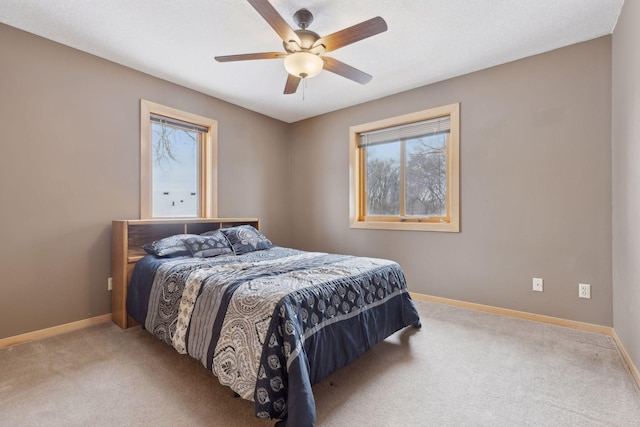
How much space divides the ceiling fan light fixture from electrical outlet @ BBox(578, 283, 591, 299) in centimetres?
286

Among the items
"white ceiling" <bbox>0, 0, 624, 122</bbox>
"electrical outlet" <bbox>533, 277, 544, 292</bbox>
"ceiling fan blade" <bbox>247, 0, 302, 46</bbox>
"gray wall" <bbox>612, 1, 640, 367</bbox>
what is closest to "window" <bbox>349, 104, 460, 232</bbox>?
"white ceiling" <bbox>0, 0, 624, 122</bbox>

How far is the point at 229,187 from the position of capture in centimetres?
397

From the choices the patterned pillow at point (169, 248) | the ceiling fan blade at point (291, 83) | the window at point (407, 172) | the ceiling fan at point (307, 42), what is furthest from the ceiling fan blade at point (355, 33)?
the patterned pillow at point (169, 248)

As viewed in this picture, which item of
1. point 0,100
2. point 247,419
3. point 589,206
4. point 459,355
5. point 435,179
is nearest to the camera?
point 247,419

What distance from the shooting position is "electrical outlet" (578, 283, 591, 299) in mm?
2566

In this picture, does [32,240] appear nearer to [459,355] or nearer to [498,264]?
[459,355]

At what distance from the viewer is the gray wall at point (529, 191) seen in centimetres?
254

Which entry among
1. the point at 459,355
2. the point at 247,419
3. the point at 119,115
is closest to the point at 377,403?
the point at 247,419

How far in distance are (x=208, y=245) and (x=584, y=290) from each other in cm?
340

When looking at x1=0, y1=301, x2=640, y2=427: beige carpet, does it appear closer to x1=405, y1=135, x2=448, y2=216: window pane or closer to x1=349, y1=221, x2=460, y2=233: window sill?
x1=349, y1=221, x2=460, y2=233: window sill

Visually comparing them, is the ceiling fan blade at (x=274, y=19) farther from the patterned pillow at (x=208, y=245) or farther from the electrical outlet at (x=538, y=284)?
the electrical outlet at (x=538, y=284)

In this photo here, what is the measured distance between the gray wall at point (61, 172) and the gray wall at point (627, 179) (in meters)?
3.99

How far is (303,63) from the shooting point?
215 centimetres

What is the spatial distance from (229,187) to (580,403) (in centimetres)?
376
